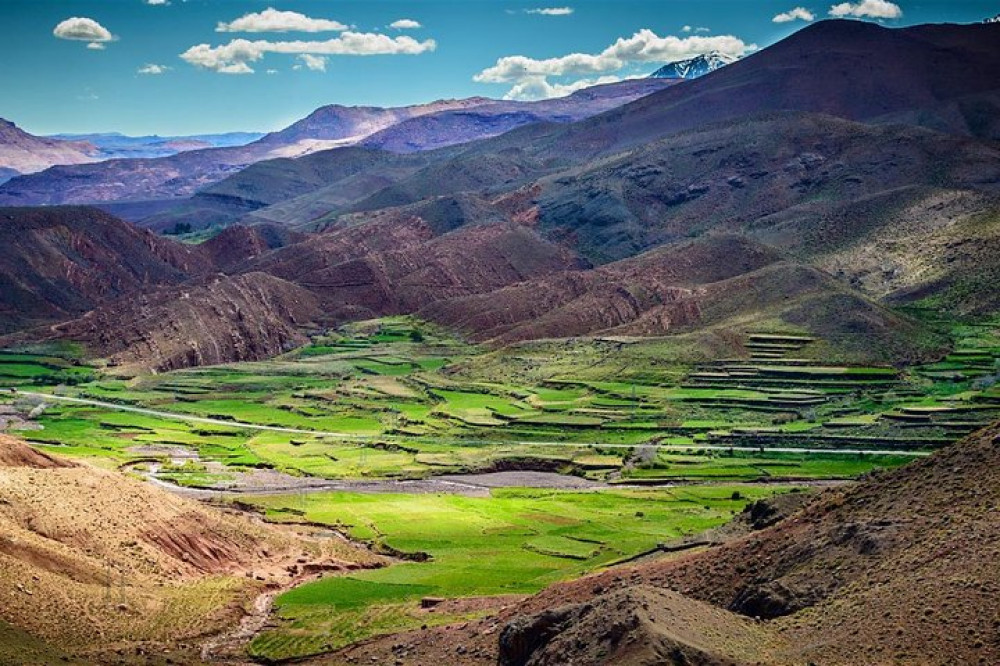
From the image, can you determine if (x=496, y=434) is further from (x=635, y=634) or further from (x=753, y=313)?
(x=635, y=634)

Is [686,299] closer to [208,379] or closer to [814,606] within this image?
[208,379]

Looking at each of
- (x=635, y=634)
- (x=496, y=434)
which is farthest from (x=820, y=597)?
(x=496, y=434)

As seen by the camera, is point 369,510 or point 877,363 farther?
point 877,363

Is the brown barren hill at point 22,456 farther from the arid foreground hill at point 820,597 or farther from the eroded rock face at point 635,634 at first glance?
the eroded rock face at point 635,634

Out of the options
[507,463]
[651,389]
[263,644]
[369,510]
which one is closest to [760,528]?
[263,644]

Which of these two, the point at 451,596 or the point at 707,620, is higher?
the point at 707,620

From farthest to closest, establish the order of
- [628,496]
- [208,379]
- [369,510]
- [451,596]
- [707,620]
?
[208,379]
[628,496]
[369,510]
[451,596]
[707,620]

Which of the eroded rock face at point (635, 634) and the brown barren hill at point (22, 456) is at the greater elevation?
the brown barren hill at point (22, 456)

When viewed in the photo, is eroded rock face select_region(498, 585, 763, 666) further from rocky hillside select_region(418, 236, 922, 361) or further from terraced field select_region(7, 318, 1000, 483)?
rocky hillside select_region(418, 236, 922, 361)

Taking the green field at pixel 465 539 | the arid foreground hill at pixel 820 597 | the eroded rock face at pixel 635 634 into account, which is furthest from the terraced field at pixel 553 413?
the eroded rock face at pixel 635 634
